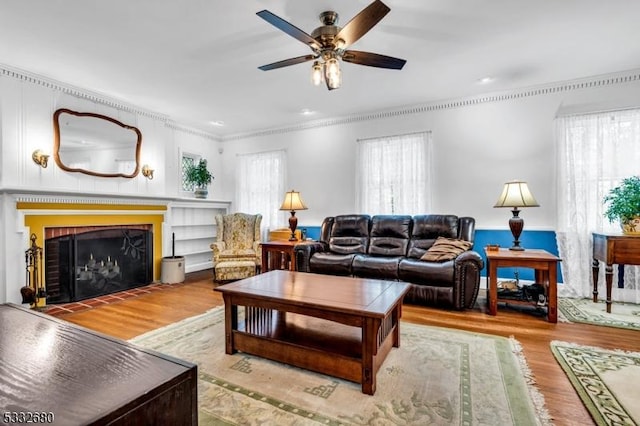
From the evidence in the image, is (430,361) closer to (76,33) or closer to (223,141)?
(76,33)

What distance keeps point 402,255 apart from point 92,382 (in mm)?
3709

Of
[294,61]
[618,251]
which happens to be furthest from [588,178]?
[294,61]

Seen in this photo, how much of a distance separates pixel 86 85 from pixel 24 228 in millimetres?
1796

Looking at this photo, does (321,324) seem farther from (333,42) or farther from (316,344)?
(333,42)

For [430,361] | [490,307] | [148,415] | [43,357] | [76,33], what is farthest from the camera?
[490,307]

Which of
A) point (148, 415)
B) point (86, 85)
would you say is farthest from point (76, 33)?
point (148, 415)

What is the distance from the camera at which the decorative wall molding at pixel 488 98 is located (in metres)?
3.54

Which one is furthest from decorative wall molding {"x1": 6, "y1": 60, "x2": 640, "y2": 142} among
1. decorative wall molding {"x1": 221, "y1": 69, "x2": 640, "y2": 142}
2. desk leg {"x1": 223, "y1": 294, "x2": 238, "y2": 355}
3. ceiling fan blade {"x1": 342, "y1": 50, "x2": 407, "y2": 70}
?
desk leg {"x1": 223, "y1": 294, "x2": 238, "y2": 355}

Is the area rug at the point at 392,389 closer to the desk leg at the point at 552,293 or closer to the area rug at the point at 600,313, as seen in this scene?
the desk leg at the point at 552,293

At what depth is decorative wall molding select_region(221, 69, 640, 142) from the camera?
3.54 m

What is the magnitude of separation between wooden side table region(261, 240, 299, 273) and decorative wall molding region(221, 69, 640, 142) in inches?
82.7

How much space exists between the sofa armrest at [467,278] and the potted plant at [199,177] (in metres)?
4.30

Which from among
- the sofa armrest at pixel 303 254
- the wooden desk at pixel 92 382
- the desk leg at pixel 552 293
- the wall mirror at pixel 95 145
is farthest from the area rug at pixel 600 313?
the wall mirror at pixel 95 145

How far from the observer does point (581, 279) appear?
369 centimetres
